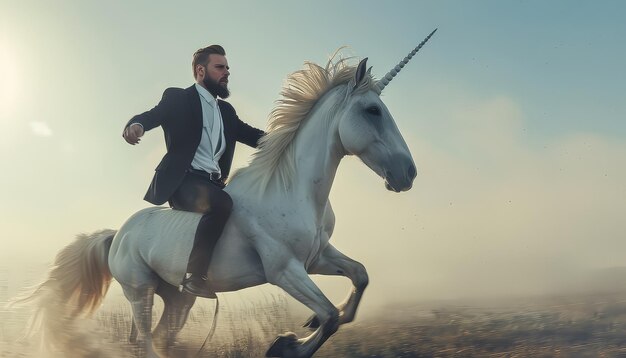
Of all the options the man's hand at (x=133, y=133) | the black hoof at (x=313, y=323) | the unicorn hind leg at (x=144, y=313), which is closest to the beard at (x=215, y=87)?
the man's hand at (x=133, y=133)

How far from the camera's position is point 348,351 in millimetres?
5324

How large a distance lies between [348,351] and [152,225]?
2132 mm

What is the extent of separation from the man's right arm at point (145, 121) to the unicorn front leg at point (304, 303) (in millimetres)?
1402

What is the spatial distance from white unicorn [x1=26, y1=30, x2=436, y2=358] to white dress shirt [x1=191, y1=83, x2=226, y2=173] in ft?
0.77

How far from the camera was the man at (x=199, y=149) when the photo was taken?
415 cm

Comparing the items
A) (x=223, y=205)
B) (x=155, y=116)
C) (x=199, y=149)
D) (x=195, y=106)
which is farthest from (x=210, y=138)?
(x=223, y=205)

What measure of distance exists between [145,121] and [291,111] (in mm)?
1117

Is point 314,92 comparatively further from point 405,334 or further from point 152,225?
point 405,334

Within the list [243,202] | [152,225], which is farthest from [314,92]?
[152,225]

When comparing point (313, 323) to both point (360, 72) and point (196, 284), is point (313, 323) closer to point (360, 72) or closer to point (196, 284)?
point (196, 284)

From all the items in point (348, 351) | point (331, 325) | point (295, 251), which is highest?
point (295, 251)

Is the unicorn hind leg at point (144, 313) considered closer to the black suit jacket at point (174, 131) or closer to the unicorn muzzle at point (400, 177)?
the black suit jacket at point (174, 131)

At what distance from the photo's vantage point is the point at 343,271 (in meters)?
4.49

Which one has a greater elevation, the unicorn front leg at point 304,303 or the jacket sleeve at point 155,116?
the jacket sleeve at point 155,116
